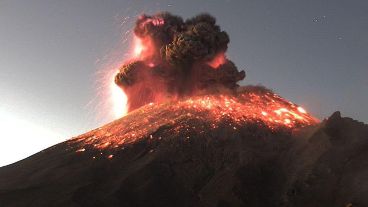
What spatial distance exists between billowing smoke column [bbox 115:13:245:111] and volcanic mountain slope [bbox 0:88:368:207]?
7.91m

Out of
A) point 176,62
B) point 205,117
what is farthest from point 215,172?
point 176,62

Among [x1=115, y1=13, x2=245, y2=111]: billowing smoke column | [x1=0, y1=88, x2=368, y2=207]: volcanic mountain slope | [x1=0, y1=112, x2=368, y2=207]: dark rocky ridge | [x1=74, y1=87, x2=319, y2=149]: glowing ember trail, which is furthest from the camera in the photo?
[x1=115, y1=13, x2=245, y2=111]: billowing smoke column

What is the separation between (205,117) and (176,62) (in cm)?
1101

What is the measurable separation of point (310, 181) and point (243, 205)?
3947mm

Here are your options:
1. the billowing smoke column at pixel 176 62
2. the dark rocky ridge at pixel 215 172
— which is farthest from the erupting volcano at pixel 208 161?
the billowing smoke column at pixel 176 62

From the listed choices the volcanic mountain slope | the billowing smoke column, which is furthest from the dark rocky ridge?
the billowing smoke column

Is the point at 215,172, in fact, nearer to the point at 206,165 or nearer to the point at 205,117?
the point at 206,165

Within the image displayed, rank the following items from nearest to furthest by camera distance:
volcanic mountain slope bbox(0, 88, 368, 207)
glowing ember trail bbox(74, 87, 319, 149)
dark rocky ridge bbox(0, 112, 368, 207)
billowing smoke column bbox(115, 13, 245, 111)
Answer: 1. dark rocky ridge bbox(0, 112, 368, 207)
2. volcanic mountain slope bbox(0, 88, 368, 207)
3. glowing ember trail bbox(74, 87, 319, 149)
4. billowing smoke column bbox(115, 13, 245, 111)

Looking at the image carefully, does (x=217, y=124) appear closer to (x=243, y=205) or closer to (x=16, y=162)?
(x=243, y=205)

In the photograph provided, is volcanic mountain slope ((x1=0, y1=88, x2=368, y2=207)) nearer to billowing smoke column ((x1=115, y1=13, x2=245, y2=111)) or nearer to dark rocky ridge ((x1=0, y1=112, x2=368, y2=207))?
dark rocky ridge ((x1=0, y1=112, x2=368, y2=207))

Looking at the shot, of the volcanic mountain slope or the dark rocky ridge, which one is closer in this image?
the dark rocky ridge

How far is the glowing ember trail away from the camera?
99.9 feet

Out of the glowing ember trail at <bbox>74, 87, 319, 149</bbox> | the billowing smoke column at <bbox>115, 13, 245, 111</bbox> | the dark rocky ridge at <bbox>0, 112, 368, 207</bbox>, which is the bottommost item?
the dark rocky ridge at <bbox>0, 112, 368, 207</bbox>

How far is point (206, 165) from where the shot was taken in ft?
88.1
